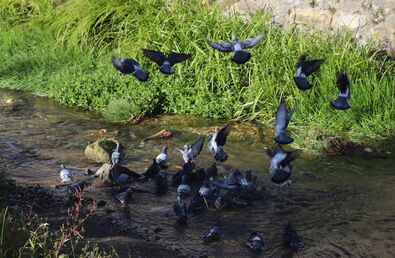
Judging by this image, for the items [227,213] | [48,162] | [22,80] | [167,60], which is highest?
[167,60]

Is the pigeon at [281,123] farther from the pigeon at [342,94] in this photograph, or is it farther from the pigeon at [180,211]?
the pigeon at [180,211]

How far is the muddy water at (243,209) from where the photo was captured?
190 inches

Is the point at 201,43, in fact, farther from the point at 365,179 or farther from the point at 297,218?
the point at 297,218

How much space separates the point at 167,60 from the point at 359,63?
2.87 metres

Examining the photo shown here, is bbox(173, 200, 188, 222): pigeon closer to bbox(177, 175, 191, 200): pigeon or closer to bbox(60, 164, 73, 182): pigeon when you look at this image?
bbox(177, 175, 191, 200): pigeon

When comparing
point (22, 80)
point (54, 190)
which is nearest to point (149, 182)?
point (54, 190)

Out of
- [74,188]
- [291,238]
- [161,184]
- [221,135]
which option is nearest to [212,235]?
[291,238]

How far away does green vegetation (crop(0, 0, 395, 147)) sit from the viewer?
7.35 m

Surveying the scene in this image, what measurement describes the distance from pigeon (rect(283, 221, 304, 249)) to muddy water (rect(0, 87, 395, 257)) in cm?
5

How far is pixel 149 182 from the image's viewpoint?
6020 mm

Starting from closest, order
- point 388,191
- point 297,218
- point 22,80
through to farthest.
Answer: point 297,218 < point 388,191 < point 22,80

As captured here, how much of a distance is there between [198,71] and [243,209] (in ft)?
10.2

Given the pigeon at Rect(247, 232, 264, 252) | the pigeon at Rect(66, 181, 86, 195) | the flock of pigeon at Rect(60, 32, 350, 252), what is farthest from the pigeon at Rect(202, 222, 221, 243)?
the pigeon at Rect(66, 181, 86, 195)

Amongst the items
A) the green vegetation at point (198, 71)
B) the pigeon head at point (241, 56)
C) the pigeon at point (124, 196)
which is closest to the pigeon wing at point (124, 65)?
the pigeon head at point (241, 56)
